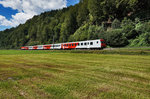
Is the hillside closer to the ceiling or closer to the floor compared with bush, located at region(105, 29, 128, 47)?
closer to the ceiling

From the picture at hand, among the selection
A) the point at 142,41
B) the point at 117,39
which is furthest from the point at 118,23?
the point at 142,41

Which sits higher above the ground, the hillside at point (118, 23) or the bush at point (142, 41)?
the hillside at point (118, 23)

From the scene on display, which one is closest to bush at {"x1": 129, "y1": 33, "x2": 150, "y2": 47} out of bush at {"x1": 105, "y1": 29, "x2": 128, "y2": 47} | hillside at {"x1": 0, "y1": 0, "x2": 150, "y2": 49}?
hillside at {"x1": 0, "y1": 0, "x2": 150, "y2": 49}

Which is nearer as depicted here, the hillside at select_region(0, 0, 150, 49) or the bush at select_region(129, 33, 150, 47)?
the bush at select_region(129, 33, 150, 47)

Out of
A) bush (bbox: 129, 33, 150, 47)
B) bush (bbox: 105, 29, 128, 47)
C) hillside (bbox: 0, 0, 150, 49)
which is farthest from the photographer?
bush (bbox: 105, 29, 128, 47)

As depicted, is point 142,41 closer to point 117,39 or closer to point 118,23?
point 117,39

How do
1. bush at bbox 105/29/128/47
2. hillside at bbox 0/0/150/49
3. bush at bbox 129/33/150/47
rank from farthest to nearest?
bush at bbox 105/29/128/47
hillside at bbox 0/0/150/49
bush at bbox 129/33/150/47

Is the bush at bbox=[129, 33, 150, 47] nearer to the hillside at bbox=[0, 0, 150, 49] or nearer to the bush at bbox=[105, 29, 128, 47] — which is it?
the hillside at bbox=[0, 0, 150, 49]

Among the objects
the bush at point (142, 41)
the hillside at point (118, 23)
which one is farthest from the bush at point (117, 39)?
the bush at point (142, 41)

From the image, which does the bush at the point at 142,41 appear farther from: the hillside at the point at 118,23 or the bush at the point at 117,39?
the bush at the point at 117,39

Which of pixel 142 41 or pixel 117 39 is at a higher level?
pixel 117 39

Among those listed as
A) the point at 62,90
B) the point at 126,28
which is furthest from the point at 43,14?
the point at 62,90

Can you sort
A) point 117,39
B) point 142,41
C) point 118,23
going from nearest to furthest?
1. point 142,41
2. point 117,39
3. point 118,23

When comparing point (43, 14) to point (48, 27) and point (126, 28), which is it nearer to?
point (48, 27)
